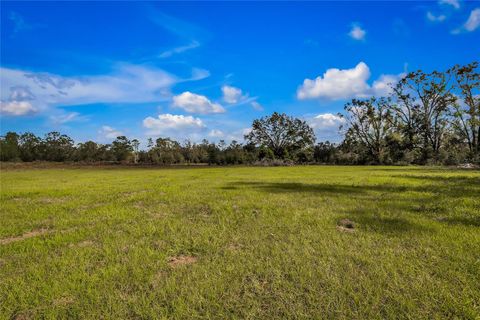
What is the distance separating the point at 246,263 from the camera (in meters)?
4.27

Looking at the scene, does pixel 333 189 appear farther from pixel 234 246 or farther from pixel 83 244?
pixel 83 244

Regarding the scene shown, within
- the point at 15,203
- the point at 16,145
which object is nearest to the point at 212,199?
the point at 15,203

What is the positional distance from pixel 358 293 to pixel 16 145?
103 meters

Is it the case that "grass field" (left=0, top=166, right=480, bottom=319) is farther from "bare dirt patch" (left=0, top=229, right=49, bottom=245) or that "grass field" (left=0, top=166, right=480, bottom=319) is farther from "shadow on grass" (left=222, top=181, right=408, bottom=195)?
"shadow on grass" (left=222, top=181, right=408, bottom=195)

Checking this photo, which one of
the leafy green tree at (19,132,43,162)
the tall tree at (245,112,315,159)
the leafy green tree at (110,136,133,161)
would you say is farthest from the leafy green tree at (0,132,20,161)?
the tall tree at (245,112,315,159)

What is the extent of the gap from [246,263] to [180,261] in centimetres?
102

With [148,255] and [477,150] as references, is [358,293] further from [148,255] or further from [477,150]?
[477,150]

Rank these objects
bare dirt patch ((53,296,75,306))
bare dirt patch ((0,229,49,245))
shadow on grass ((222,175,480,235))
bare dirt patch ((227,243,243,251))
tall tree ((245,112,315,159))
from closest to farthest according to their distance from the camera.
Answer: bare dirt patch ((53,296,75,306)) → bare dirt patch ((227,243,243,251)) → bare dirt patch ((0,229,49,245)) → shadow on grass ((222,175,480,235)) → tall tree ((245,112,315,159))

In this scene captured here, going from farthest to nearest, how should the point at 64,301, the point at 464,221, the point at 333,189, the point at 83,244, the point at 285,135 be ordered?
1. the point at 285,135
2. the point at 333,189
3. the point at 464,221
4. the point at 83,244
5. the point at 64,301

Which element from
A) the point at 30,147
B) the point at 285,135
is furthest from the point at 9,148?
the point at 285,135

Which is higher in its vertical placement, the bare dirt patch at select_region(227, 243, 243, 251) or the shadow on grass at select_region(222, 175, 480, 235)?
the shadow on grass at select_region(222, 175, 480, 235)

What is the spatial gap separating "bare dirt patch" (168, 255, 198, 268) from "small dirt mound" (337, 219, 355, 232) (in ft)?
9.73

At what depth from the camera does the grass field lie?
3.22m

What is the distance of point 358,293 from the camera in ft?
11.2
